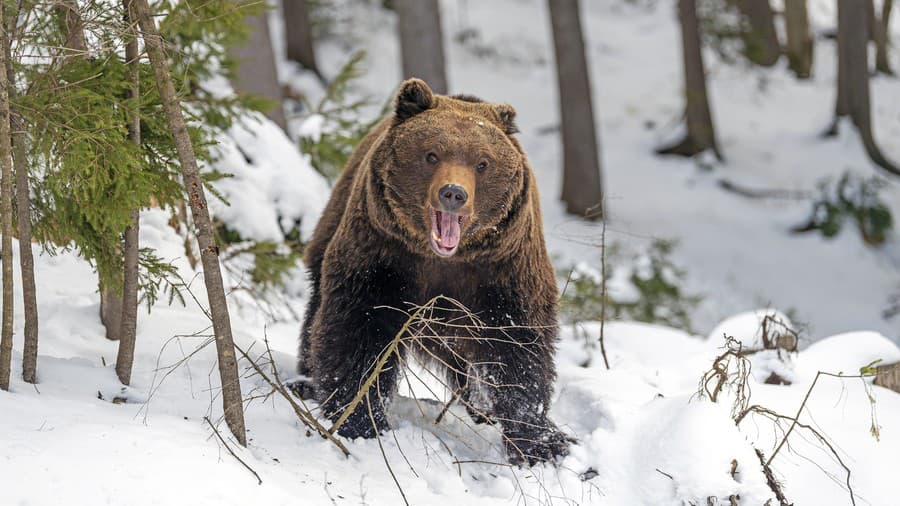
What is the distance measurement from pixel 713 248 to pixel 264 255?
1019 centimetres

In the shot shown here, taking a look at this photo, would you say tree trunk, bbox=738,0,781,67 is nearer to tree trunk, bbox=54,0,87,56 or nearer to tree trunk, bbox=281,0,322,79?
tree trunk, bbox=281,0,322,79

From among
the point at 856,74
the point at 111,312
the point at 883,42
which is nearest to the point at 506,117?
the point at 111,312

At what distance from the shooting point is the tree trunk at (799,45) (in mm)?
20047

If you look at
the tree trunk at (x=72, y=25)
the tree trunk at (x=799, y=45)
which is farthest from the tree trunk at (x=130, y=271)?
the tree trunk at (x=799, y=45)

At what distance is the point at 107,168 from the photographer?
4070 millimetres

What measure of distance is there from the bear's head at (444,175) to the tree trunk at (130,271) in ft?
4.00

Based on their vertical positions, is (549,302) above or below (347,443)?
above

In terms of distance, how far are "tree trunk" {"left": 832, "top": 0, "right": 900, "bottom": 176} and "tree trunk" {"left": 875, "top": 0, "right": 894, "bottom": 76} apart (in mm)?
4282

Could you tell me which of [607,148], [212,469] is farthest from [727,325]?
[607,148]

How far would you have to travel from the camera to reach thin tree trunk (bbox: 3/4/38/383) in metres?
4.10

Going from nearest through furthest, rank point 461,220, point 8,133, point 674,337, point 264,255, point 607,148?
point 8,133
point 461,220
point 264,255
point 674,337
point 607,148

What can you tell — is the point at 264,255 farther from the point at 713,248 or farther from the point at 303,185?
the point at 713,248

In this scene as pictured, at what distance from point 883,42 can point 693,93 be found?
20.6 ft

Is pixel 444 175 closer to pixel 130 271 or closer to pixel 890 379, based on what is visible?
pixel 130 271
